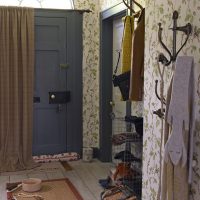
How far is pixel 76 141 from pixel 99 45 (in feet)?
4.61

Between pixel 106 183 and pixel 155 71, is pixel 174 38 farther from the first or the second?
pixel 106 183

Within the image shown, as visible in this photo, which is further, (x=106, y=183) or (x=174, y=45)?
(x=106, y=183)

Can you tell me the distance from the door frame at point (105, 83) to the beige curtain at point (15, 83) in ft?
3.10

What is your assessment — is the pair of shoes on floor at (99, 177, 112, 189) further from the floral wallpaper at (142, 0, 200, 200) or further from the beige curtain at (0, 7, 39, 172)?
the floral wallpaper at (142, 0, 200, 200)

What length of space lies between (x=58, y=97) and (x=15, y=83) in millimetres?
657

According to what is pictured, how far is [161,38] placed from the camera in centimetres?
208

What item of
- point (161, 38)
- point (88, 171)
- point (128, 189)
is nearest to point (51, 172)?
point (88, 171)

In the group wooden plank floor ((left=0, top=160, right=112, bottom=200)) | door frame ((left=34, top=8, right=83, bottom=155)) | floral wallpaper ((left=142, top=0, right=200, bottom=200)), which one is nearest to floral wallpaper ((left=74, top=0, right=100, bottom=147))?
door frame ((left=34, top=8, right=83, bottom=155))

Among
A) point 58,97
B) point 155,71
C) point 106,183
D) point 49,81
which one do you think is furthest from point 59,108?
point 155,71

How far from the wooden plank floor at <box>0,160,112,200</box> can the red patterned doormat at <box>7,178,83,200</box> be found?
0.23ft

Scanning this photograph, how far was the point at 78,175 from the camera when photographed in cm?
442

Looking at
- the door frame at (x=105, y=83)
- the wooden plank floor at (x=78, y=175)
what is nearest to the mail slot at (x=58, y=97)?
the door frame at (x=105, y=83)

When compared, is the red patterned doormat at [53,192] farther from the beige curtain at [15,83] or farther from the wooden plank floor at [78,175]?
the beige curtain at [15,83]

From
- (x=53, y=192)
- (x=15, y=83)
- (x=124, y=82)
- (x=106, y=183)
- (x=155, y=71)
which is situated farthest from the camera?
(x=15, y=83)
